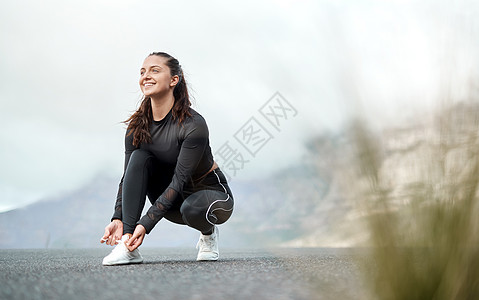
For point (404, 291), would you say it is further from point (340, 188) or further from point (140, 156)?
point (140, 156)

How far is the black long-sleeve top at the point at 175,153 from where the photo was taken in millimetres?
2135

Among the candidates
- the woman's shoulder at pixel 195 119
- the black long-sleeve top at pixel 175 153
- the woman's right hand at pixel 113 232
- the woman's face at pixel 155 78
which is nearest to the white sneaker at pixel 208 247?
the black long-sleeve top at pixel 175 153

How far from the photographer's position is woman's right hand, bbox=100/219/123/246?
84.8 inches

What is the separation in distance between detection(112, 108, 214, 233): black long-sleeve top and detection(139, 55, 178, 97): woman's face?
13 cm

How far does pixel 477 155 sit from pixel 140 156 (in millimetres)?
1640

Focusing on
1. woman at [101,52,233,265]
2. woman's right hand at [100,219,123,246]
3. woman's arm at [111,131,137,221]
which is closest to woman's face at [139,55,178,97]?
woman at [101,52,233,265]

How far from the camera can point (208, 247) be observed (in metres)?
2.41

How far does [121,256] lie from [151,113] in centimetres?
73

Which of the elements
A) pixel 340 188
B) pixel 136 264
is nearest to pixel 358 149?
pixel 340 188

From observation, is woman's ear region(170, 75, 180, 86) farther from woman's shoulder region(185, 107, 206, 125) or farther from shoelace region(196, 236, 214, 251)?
shoelace region(196, 236, 214, 251)

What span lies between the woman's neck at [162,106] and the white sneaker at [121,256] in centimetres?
62

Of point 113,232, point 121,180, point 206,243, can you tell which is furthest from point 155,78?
point 206,243

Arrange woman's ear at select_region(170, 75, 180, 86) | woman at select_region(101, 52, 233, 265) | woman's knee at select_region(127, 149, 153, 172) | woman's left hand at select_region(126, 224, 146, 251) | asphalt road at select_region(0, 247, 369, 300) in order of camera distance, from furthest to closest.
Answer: woman's ear at select_region(170, 75, 180, 86), woman's knee at select_region(127, 149, 153, 172), woman at select_region(101, 52, 233, 265), woman's left hand at select_region(126, 224, 146, 251), asphalt road at select_region(0, 247, 369, 300)

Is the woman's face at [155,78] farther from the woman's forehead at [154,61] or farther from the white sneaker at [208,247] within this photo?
the white sneaker at [208,247]
